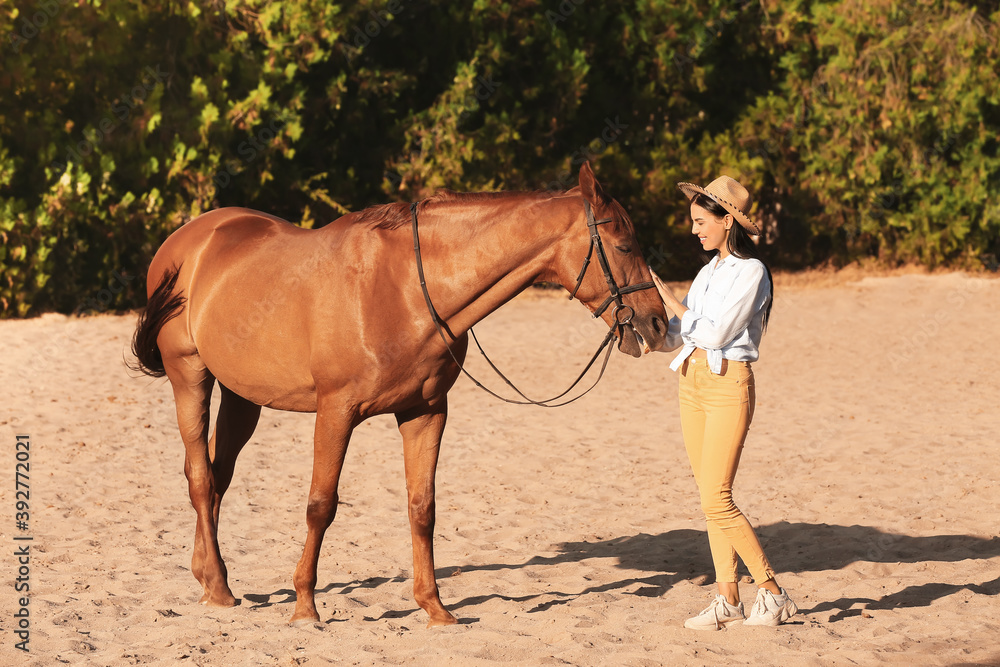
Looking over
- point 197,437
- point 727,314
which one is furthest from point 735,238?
Answer: point 197,437

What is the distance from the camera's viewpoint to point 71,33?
14867 millimetres

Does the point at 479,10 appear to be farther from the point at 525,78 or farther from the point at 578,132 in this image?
the point at 578,132

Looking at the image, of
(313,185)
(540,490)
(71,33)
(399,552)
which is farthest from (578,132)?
(399,552)

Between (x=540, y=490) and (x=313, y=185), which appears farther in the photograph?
(x=313, y=185)

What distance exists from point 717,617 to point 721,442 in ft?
2.73

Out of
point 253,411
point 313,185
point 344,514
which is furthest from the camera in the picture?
point 313,185

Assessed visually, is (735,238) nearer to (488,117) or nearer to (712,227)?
(712,227)

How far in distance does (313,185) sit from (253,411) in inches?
472

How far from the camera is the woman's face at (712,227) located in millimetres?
4465

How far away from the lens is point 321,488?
193 inches

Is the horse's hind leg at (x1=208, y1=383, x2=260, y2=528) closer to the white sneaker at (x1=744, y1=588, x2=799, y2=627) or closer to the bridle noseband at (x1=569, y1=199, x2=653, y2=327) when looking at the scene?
the bridle noseband at (x1=569, y1=199, x2=653, y2=327)

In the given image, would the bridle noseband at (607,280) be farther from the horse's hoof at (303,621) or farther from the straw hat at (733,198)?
the horse's hoof at (303,621)

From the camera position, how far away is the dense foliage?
49.7 ft

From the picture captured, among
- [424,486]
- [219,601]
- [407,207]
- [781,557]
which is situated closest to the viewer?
[407,207]
